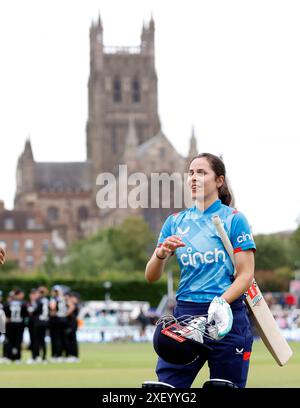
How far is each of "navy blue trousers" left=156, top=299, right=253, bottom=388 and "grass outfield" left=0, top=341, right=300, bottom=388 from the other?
10.2 meters

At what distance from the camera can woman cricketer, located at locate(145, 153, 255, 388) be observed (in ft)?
→ 25.5

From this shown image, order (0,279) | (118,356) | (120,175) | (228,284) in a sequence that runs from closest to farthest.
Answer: (228,284)
(118,356)
(0,279)
(120,175)

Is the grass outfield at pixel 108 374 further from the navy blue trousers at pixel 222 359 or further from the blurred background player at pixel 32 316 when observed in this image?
the navy blue trousers at pixel 222 359

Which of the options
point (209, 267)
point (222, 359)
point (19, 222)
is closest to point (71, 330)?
point (209, 267)

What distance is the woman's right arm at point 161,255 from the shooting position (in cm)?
766

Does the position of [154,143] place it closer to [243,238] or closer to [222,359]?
[243,238]

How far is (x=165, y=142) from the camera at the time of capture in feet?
589

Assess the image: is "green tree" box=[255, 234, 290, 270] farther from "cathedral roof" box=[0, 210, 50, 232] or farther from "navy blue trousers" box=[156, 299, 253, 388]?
"navy blue trousers" box=[156, 299, 253, 388]

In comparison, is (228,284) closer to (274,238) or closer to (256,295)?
(256,295)

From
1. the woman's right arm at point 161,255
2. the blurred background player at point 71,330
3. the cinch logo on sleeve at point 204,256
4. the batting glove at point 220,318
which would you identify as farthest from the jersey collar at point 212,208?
the blurred background player at point 71,330

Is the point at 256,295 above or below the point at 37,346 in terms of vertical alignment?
above

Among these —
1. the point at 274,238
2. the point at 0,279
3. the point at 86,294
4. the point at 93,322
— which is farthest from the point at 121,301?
the point at 274,238
